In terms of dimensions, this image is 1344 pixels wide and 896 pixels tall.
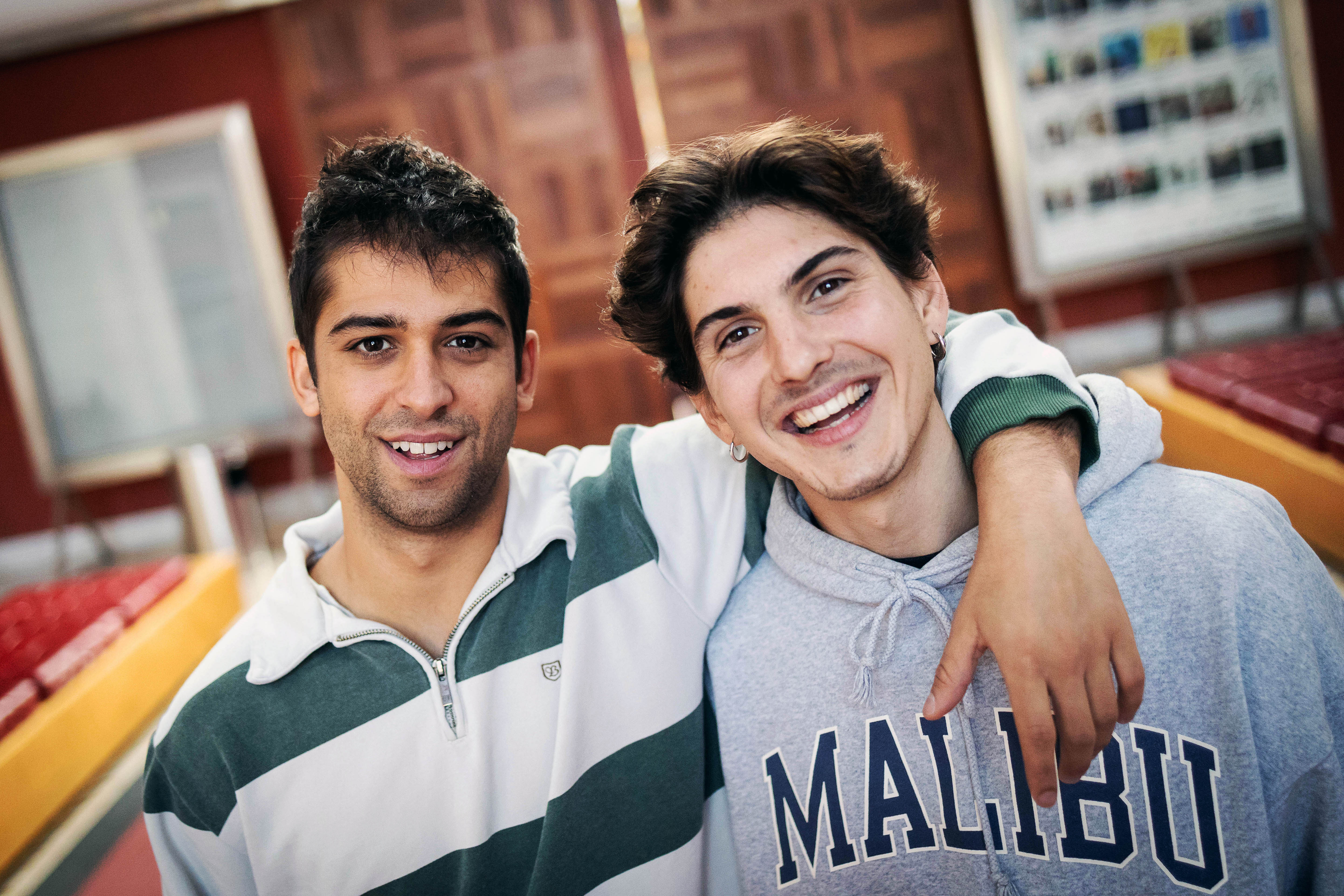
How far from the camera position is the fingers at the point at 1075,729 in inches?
33.1

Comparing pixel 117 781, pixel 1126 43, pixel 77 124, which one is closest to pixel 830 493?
pixel 117 781

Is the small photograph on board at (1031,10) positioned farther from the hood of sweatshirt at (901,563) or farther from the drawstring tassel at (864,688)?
the drawstring tassel at (864,688)

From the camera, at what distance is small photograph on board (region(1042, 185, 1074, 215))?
15.3ft

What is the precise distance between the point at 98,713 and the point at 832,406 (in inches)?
105

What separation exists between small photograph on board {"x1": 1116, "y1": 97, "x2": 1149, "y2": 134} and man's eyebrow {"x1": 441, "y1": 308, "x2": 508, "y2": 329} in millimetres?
4594

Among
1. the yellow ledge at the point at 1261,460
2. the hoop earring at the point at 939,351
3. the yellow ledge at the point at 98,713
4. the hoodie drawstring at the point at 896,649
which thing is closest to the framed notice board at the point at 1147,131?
the yellow ledge at the point at 1261,460

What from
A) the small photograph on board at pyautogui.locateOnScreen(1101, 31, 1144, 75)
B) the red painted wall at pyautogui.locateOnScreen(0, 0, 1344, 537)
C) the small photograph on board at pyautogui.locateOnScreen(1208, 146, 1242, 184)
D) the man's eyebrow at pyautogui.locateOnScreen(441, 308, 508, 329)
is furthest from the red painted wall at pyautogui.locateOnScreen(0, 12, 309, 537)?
the small photograph on board at pyautogui.locateOnScreen(1208, 146, 1242, 184)

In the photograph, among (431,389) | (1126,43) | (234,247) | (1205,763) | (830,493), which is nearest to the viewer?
(1205,763)

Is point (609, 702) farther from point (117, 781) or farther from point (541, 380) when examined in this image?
point (541, 380)

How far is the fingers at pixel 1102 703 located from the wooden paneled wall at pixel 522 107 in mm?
4158

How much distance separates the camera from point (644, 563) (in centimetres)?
123

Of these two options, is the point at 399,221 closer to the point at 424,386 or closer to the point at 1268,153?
the point at 424,386

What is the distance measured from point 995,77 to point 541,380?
3.13m

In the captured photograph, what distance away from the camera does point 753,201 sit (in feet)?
3.81
